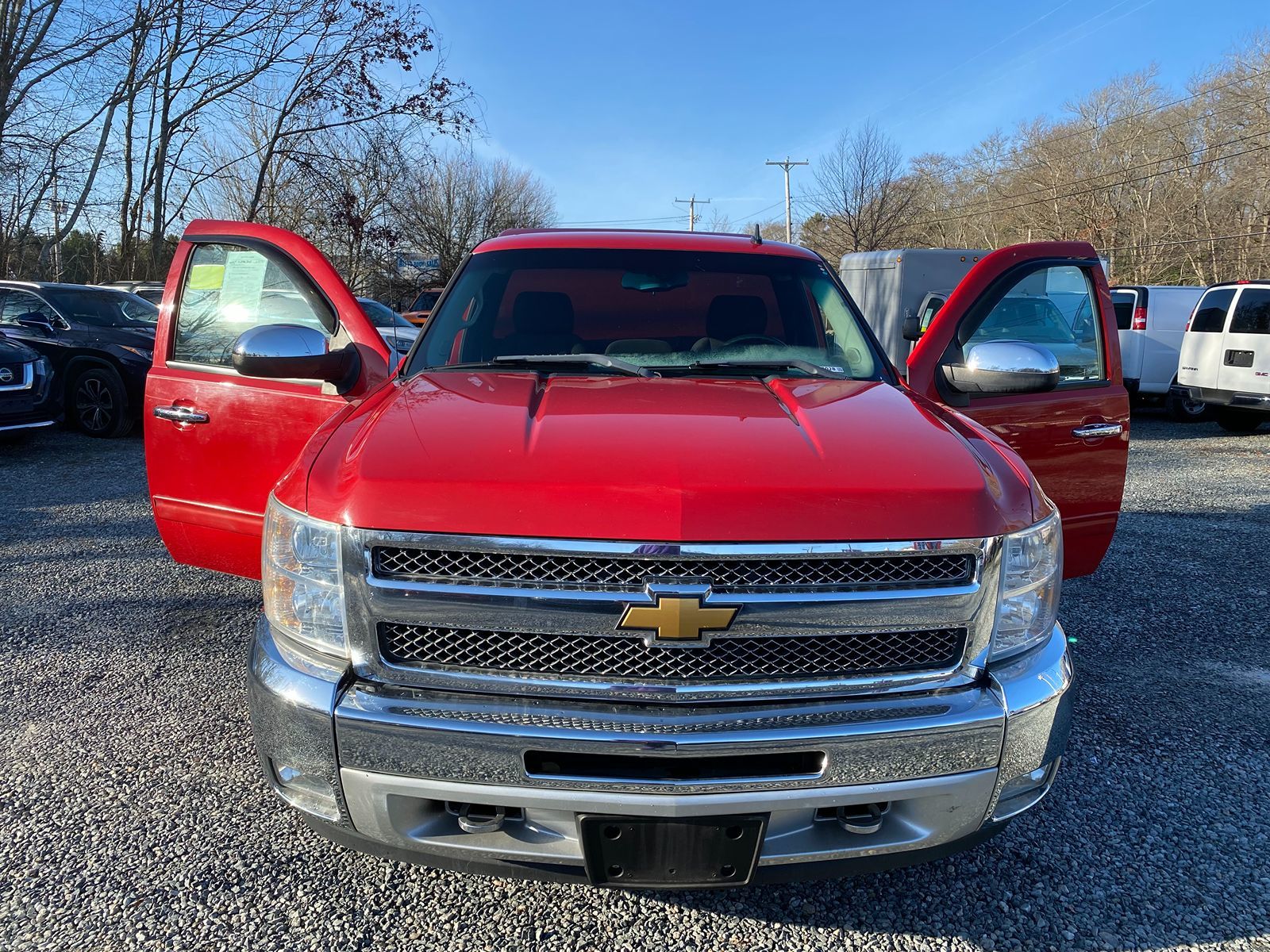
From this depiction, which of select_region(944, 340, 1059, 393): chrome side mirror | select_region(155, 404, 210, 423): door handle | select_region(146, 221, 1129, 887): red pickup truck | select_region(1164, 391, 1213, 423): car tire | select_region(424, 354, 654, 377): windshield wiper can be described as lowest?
select_region(1164, 391, 1213, 423): car tire

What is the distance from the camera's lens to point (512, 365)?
2.86 m

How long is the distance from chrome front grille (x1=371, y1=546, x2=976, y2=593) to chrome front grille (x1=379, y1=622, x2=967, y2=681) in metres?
0.11

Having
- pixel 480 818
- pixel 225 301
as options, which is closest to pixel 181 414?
pixel 225 301

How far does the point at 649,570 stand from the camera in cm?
184

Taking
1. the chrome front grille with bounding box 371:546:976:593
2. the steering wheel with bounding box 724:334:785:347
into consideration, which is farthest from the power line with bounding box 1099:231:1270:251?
the chrome front grille with bounding box 371:546:976:593

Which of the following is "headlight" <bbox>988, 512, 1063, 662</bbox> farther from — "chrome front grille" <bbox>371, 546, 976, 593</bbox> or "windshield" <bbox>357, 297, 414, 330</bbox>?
"windshield" <bbox>357, 297, 414, 330</bbox>

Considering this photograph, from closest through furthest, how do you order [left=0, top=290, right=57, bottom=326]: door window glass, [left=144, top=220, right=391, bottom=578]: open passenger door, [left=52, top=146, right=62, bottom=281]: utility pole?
[left=144, top=220, right=391, bottom=578]: open passenger door → [left=0, top=290, right=57, bottom=326]: door window glass → [left=52, top=146, right=62, bottom=281]: utility pole

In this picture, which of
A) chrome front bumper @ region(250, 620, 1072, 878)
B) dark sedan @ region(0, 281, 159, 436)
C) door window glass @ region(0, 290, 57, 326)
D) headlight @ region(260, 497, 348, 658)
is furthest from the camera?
door window glass @ region(0, 290, 57, 326)

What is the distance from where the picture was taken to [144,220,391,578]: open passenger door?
11.1 feet

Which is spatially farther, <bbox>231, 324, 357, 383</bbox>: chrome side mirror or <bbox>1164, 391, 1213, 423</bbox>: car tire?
<bbox>1164, 391, 1213, 423</bbox>: car tire

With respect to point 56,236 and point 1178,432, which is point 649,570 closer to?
point 1178,432

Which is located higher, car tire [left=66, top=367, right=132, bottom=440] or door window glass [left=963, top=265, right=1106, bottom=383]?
door window glass [left=963, top=265, right=1106, bottom=383]

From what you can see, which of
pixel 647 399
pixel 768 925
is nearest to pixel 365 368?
pixel 647 399

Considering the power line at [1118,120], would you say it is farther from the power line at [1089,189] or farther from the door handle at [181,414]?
the door handle at [181,414]
